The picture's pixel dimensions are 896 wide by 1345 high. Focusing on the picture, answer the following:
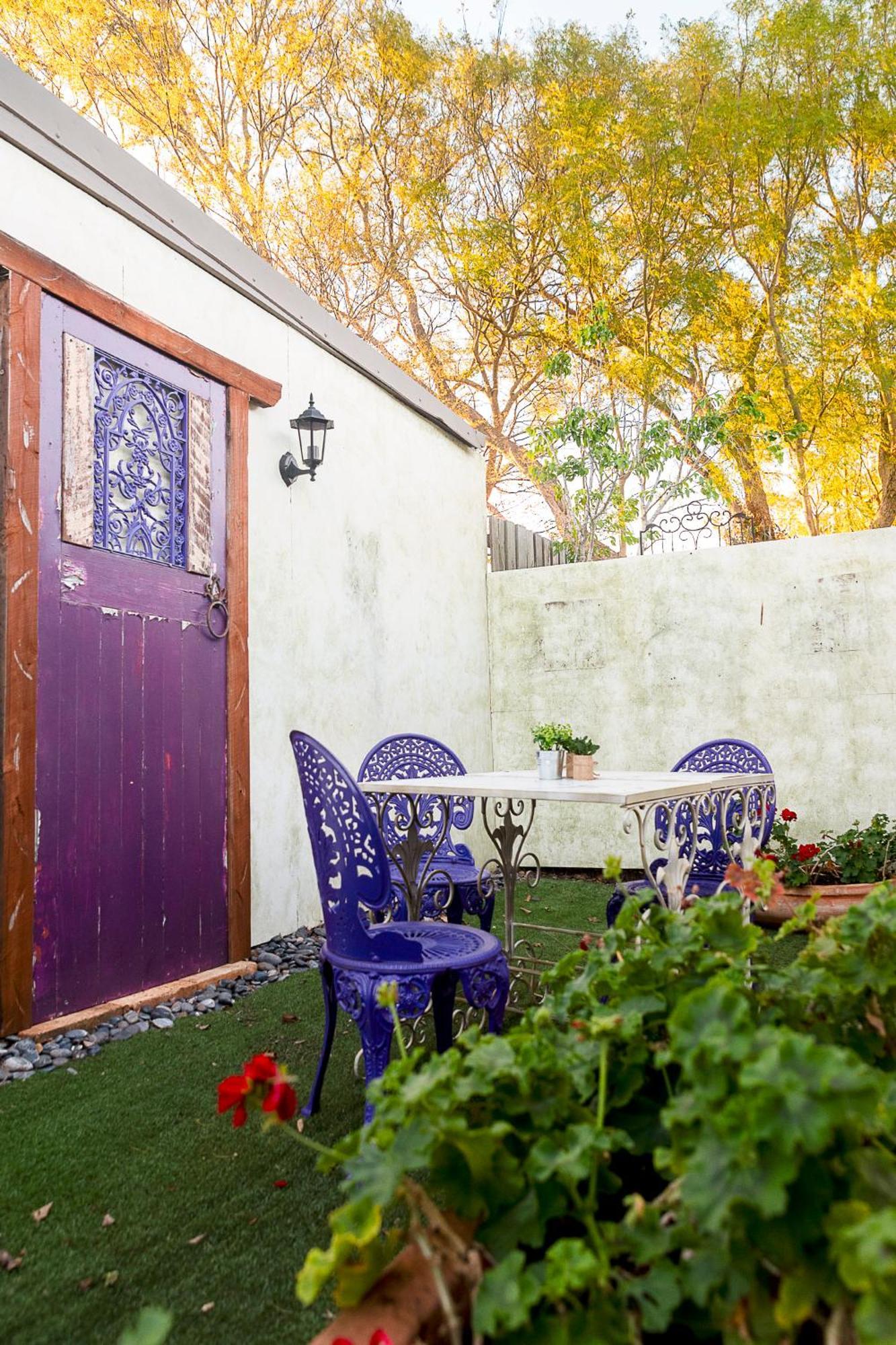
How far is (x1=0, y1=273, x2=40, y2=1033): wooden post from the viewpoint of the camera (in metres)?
2.88

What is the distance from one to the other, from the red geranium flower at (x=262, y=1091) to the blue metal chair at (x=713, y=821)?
8.31ft

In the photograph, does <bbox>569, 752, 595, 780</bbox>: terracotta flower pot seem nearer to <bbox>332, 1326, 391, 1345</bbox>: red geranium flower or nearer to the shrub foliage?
the shrub foliage

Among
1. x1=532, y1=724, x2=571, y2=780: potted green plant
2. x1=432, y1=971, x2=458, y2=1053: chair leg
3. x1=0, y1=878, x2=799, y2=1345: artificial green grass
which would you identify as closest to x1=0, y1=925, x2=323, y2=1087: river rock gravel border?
x1=0, y1=878, x2=799, y2=1345: artificial green grass

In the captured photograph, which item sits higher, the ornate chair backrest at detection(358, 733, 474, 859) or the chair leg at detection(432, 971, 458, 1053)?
the ornate chair backrest at detection(358, 733, 474, 859)

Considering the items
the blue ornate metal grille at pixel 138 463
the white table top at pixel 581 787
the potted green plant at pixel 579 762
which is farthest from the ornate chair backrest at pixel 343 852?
the blue ornate metal grille at pixel 138 463

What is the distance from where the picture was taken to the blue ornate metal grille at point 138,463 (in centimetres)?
338

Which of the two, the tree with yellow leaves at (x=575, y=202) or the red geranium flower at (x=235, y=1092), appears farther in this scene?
the tree with yellow leaves at (x=575, y=202)

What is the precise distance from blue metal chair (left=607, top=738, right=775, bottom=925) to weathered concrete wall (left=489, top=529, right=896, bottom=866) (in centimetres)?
165

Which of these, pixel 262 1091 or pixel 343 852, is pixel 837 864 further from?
pixel 262 1091

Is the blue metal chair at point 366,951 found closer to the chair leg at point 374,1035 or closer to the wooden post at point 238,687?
the chair leg at point 374,1035

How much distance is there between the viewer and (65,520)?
3176 millimetres

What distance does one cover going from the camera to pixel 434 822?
3576mm

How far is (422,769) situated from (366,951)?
1.73 m

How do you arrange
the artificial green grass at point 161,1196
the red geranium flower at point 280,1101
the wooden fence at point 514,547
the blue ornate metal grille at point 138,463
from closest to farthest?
1. the red geranium flower at point 280,1101
2. the artificial green grass at point 161,1196
3. the blue ornate metal grille at point 138,463
4. the wooden fence at point 514,547
